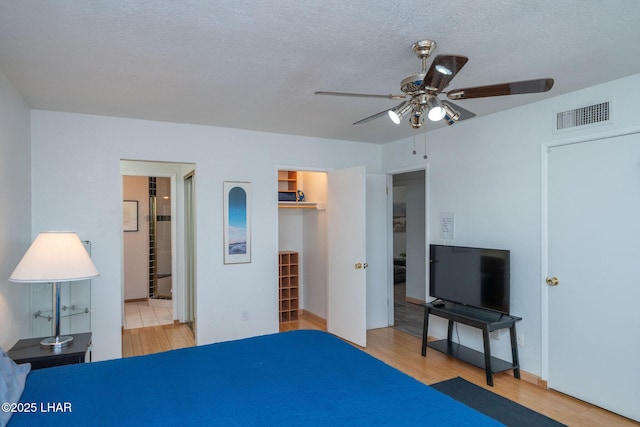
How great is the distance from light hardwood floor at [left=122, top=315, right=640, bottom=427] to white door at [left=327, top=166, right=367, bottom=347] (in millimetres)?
373

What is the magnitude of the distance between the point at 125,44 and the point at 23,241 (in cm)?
211

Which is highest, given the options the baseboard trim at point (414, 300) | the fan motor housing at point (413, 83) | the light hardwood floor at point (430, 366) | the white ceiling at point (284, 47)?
the white ceiling at point (284, 47)

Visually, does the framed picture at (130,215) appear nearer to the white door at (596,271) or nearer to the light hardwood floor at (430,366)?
the light hardwood floor at (430,366)

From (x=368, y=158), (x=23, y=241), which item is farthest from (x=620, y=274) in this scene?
(x=23, y=241)

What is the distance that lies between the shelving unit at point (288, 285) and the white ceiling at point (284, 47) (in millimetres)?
2595

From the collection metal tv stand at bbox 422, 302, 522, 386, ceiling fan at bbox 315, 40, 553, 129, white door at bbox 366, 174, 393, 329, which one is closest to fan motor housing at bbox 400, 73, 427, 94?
ceiling fan at bbox 315, 40, 553, 129

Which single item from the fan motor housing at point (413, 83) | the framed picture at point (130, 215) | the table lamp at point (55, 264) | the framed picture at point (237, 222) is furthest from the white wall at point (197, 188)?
the framed picture at point (130, 215)

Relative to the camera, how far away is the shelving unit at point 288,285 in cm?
543

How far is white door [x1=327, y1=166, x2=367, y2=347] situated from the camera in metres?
4.39

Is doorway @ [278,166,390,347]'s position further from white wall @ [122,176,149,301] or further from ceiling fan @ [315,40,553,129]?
white wall @ [122,176,149,301]

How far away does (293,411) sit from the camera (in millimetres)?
1572

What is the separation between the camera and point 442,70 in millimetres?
1724

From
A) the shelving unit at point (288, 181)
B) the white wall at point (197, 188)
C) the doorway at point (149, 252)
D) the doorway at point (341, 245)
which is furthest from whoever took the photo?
the doorway at point (149, 252)

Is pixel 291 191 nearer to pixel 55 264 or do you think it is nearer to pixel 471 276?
pixel 471 276
